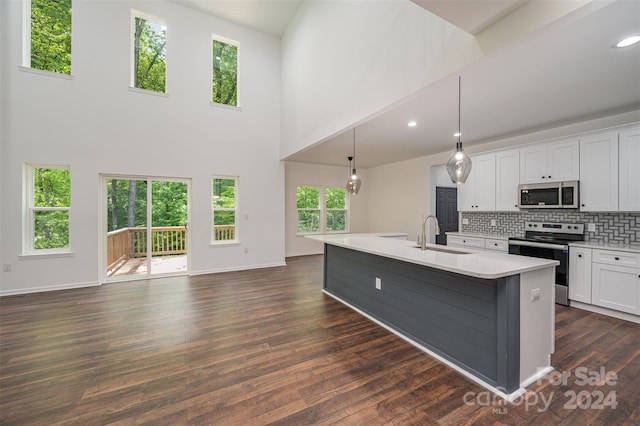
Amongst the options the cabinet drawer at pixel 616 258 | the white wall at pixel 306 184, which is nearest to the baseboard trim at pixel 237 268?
the white wall at pixel 306 184

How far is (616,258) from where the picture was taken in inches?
126

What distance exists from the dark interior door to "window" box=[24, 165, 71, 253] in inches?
298

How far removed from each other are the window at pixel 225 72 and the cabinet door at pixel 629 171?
253 inches

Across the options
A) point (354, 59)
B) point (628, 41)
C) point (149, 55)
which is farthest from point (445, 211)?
point (149, 55)

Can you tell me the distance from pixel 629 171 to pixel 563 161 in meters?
0.70

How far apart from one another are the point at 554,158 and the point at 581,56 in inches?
84.5

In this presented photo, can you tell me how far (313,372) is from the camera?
2193mm

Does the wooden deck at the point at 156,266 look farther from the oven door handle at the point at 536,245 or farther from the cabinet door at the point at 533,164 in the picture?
the cabinet door at the point at 533,164

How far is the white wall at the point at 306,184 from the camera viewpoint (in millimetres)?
7262

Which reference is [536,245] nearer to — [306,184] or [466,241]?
[466,241]

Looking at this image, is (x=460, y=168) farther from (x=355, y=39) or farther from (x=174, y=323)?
(x=174, y=323)

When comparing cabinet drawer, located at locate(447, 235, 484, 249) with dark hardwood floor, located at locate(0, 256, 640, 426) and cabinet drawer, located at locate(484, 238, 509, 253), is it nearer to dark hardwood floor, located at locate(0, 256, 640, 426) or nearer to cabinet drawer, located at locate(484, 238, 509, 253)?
cabinet drawer, located at locate(484, 238, 509, 253)

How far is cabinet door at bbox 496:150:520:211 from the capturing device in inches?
176

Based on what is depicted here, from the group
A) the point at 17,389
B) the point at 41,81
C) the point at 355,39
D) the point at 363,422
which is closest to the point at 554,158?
the point at 355,39
